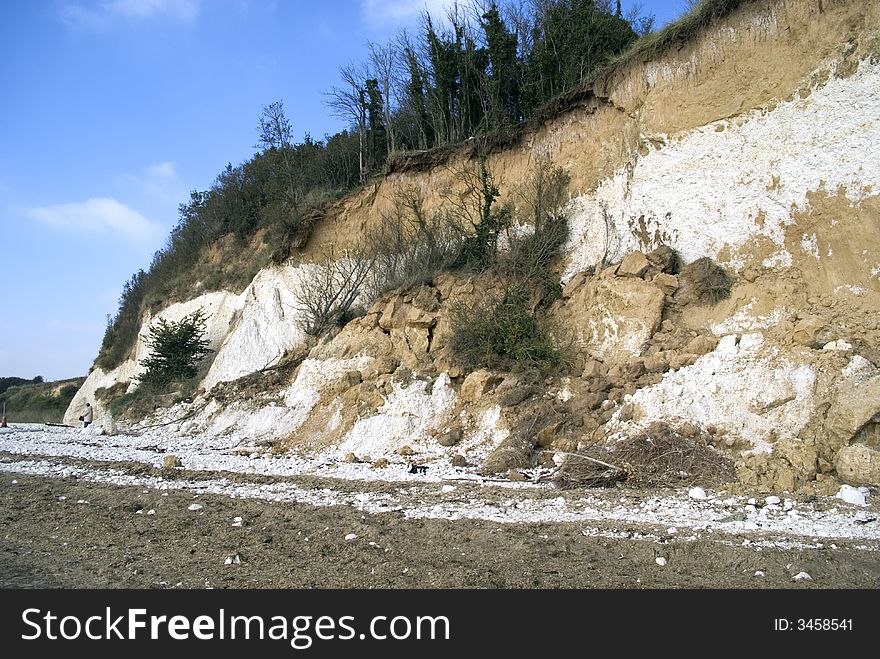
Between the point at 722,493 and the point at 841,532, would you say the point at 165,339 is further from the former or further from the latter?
the point at 841,532

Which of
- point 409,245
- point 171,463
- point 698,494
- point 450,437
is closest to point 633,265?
point 450,437

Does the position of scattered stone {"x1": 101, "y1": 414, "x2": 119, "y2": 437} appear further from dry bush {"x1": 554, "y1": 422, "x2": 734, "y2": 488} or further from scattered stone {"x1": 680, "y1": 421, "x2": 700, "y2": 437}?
scattered stone {"x1": 680, "y1": 421, "x2": 700, "y2": 437}

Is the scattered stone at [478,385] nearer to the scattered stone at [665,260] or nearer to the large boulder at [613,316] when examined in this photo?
the large boulder at [613,316]

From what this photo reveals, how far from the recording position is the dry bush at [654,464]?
9789 mm

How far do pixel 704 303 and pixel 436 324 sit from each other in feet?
23.0

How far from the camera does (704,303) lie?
13.8 meters

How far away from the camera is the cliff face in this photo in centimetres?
1077

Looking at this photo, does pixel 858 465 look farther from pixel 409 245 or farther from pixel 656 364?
pixel 409 245

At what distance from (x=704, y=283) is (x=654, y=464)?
5.52 meters

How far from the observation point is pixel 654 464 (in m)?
10.2

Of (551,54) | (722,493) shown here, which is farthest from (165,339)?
(722,493)

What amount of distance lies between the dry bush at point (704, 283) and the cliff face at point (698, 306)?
128 mm

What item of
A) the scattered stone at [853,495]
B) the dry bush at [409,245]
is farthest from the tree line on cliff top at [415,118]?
the scattered stone at [853,495]

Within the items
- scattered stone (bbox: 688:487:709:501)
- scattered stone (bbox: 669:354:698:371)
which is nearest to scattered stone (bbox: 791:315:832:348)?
scattered stone (bbox: 669:354:698:371)
